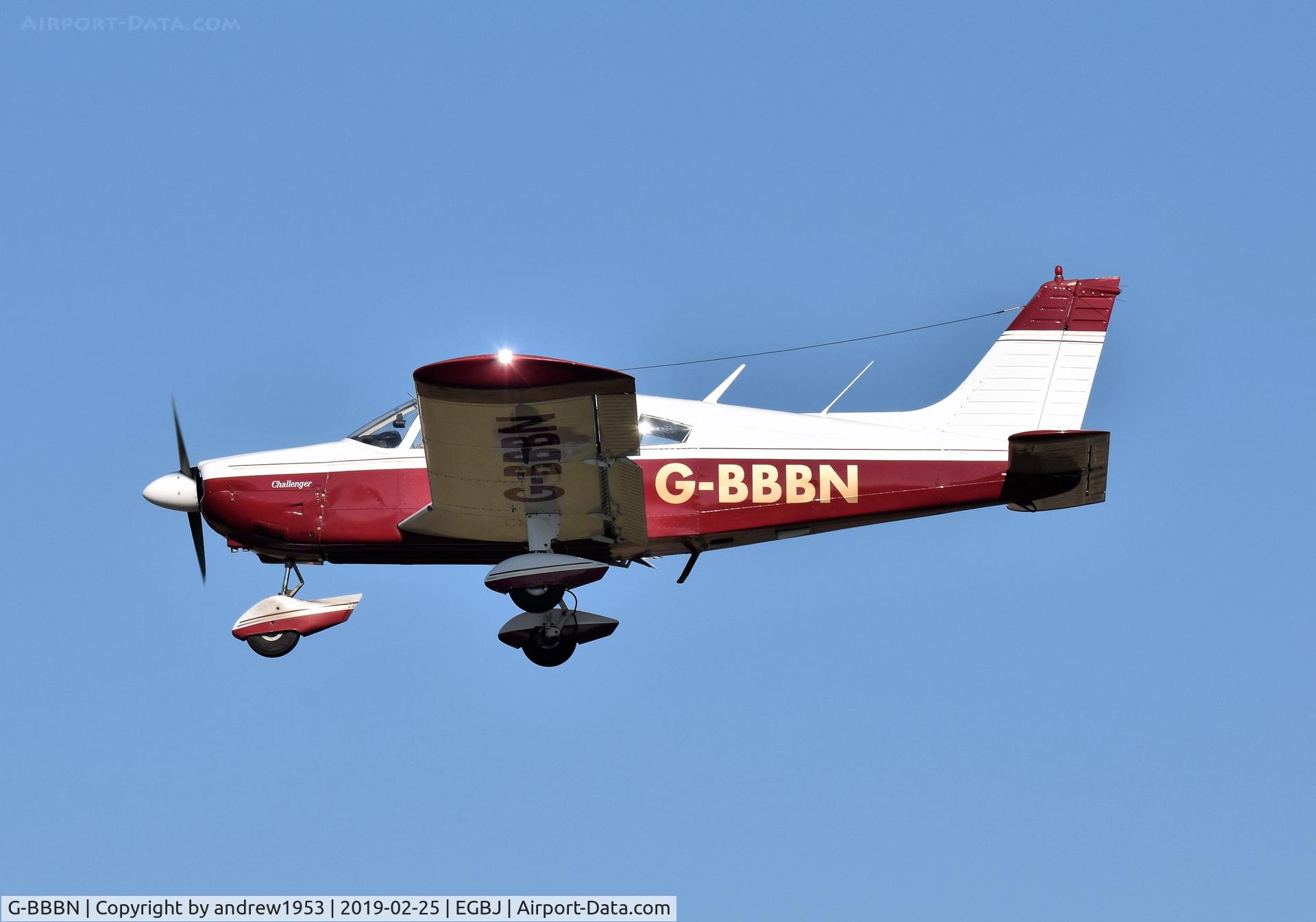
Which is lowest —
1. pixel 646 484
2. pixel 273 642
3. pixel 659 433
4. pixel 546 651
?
pixel 546 651

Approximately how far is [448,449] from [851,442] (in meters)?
3.64

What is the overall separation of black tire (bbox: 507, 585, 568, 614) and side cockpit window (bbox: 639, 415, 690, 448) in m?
1.63

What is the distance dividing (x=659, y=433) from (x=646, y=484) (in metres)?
0.48

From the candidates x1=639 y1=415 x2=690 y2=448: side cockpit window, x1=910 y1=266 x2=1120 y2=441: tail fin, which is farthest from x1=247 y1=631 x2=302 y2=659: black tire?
x1=910 y1=266 x2=1120 y2=441: tail fin

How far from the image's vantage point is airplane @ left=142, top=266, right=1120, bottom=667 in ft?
42.7

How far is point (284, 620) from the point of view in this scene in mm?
13914

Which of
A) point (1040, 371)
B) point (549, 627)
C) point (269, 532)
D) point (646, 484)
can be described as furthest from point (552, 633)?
point (1040, 371)

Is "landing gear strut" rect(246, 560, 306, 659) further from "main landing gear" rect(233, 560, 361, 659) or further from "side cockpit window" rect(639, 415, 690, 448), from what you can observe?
"side cockpit window" rect(639, 415, 690, 448)

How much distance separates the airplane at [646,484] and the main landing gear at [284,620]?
0.01m

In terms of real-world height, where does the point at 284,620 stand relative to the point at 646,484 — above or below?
below

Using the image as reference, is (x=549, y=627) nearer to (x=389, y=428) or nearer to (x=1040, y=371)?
(x=389, y=428)

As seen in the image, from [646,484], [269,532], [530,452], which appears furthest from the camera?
[269,532]

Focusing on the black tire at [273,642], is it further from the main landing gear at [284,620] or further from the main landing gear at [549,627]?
the main landing gear at [549,627]

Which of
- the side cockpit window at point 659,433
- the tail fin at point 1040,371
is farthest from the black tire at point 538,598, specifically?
the tail fin at point 1040,371
